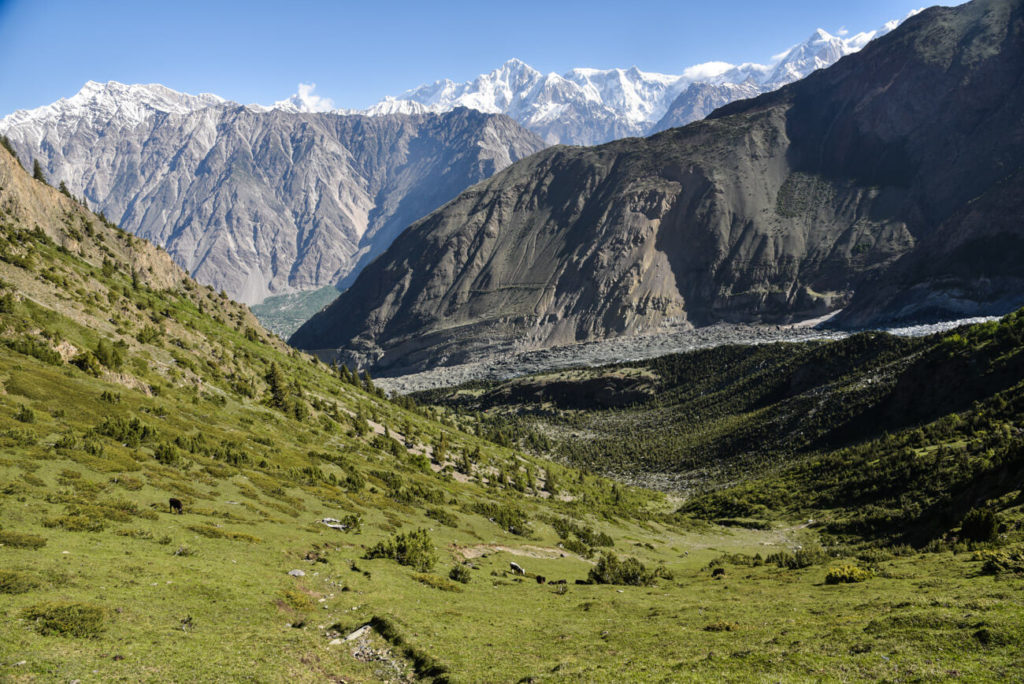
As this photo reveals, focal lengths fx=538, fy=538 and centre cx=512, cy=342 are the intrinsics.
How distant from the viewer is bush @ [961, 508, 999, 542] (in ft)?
78.6

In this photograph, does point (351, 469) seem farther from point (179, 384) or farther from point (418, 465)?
point (179, 384)

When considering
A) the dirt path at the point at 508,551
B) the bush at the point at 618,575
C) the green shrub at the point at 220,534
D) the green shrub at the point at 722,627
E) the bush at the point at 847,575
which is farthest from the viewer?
the dirt path at the point at 508,551

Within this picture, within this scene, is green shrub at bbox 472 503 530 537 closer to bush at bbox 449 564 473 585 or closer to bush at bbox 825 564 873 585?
bush at bbox 449 564 473 585

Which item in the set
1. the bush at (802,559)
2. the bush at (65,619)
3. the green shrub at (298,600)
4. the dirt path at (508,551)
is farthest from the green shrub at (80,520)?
the bush at (802,559)

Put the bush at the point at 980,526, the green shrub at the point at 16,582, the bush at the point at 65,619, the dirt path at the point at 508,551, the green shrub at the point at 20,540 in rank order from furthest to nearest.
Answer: the dirt path at the point at 508,551
the bush at the point at 980,526
the green shrub at the point at 20,540
the green shrub at the point at 16,582
the bush at the point at 65,619

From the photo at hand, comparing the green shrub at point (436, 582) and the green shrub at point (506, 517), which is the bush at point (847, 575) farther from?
the green shrub at point (506, 517)

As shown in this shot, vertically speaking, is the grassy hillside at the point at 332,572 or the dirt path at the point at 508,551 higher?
the grassy hillside at the point at 332,572

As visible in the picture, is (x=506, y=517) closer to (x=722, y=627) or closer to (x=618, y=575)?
(x=618, y=575)

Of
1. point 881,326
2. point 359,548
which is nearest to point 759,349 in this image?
point 881,326

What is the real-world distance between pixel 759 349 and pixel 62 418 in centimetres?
16539

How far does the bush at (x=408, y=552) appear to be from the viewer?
2647 centimetres

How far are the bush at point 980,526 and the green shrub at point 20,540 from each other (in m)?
36.2

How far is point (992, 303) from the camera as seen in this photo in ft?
581

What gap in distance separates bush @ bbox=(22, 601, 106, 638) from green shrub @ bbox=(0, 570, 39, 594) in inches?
42.9
